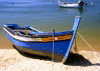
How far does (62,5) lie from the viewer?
151 feet

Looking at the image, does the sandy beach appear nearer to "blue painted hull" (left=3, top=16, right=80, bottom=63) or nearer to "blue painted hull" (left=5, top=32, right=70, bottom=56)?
"blue painted hull" (left=3, top=16, right=80, bottom=63)

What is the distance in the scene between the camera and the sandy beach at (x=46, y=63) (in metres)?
8.96

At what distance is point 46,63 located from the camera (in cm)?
959

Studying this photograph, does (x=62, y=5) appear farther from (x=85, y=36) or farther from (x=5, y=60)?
(x=5, y=60)

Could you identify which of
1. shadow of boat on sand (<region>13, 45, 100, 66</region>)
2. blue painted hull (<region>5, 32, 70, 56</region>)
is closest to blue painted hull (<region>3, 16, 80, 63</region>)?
blue painted hull (<region>5, 32, 70, 56</region>)

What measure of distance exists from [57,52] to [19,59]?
2.28 metres

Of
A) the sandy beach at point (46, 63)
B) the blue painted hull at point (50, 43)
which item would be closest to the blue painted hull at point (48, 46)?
the blue painted hull at point (50, 43)

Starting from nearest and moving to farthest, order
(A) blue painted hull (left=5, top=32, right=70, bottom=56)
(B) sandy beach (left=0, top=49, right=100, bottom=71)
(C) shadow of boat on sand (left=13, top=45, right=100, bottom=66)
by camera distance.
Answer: (B) sandy beach (left=0, top=49, right=100, bottom=71) < (A) blue painted hull (left=5, top=32, right=70, bottom=56) < (C) shadow of boat on sand (left=13, top=45, right=100, bottom=66)

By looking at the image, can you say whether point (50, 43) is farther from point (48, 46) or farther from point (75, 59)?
point (75, 59)

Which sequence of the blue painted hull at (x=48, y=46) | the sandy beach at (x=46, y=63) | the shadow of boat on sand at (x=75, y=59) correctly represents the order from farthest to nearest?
the shadow of boat on sand at (x=75, y=59)
the blue painted hull at (x=48, y=46)
the sandy beach at (x=46, y=63)

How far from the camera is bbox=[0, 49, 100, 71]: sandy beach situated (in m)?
8.96

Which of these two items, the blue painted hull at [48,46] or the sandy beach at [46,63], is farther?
the blue painted hull at [48,46]

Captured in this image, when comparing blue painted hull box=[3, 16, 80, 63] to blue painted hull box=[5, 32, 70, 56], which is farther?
blue painted hull box=[5, 32, 70, 56]

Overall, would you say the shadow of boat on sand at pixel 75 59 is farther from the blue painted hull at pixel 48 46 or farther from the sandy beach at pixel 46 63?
the blue painted hull at pixel 48 46
